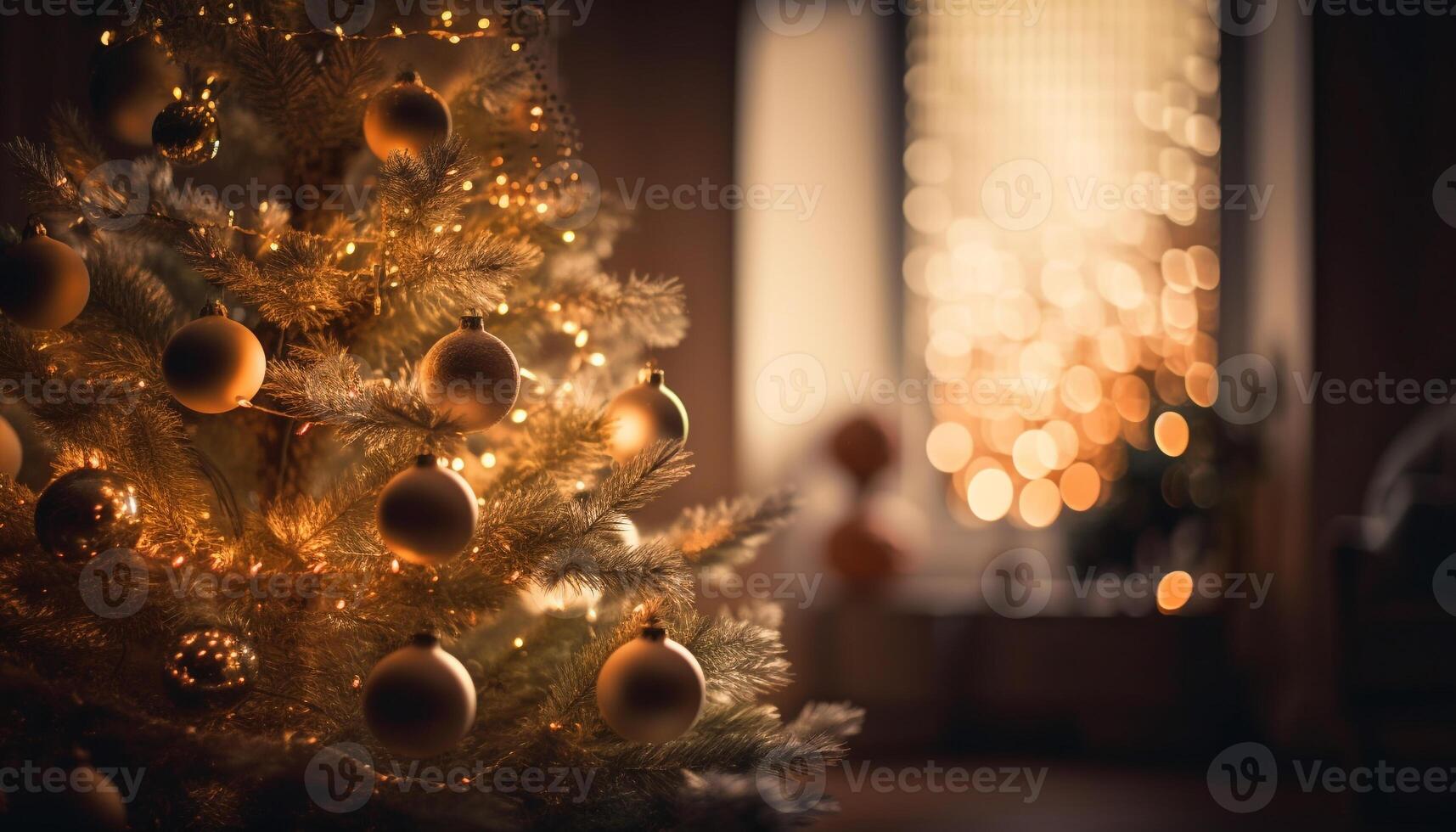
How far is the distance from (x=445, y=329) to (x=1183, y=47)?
282 cm

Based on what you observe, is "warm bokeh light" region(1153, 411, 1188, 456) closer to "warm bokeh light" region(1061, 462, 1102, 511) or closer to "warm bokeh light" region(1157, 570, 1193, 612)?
"warm bokeh light" region(1061, 462, 1102, 511)

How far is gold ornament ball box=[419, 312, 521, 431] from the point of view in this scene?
92cm

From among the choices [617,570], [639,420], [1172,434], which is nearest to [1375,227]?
[1172,434]

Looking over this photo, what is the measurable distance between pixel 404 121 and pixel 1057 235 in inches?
100

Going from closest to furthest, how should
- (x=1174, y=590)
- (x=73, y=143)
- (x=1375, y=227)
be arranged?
(x=73, y=143), (x=1375, y=227), (x=1174, y=590)

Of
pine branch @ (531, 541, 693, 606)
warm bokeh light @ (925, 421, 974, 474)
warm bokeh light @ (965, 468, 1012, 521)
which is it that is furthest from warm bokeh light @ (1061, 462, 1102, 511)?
pine branch @ (531, 541, 693, 606)

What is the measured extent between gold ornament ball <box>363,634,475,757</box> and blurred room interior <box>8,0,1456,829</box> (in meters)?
1.39

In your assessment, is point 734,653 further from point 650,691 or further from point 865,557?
point 865,557

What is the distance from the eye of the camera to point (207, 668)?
35.1 inches

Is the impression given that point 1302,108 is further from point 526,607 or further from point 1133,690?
point 526,607

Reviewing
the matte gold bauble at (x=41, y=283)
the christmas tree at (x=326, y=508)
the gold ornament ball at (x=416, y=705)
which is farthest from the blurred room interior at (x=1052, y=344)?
the matte gold bauble at (x=41, y=283)

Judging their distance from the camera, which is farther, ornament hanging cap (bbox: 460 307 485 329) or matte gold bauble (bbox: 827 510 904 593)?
matte gold bauble (bbox: 827 510 904 593)

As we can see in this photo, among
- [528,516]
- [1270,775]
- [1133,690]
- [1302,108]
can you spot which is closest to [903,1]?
[1302,108]

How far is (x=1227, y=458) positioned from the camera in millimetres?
2730
